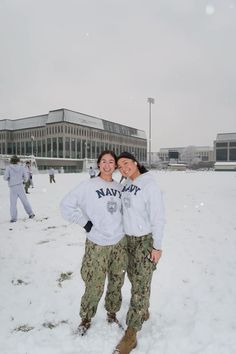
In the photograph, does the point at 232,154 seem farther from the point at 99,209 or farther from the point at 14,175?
the point at 99,209


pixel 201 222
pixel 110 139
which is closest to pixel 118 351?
pixel 201 222

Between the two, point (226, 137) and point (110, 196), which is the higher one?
point (226, 137)

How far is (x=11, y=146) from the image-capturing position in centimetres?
11506

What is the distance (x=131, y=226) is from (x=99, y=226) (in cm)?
35

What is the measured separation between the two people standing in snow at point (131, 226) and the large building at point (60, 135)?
91489 mm

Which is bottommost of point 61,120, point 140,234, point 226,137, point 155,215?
point 140,234

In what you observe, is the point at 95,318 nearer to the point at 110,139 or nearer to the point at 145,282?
the point at 145,282

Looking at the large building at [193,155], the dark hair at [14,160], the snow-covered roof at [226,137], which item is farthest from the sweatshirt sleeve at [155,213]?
the large building at [193,155]

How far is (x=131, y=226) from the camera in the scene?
306 centimetres

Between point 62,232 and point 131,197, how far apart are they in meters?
5.09

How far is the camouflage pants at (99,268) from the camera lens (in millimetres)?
3109

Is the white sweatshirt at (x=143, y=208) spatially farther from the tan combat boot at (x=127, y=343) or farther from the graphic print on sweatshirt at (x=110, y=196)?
the tan combat boot at (x=127, y=343)

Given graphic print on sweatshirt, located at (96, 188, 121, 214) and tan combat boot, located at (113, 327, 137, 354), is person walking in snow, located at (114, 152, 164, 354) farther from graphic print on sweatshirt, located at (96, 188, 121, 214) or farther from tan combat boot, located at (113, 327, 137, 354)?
graphic print on sweatshirt, located at (96, 188, 121, 214)

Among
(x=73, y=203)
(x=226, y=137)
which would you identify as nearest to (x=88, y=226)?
(x=73, y=203)
